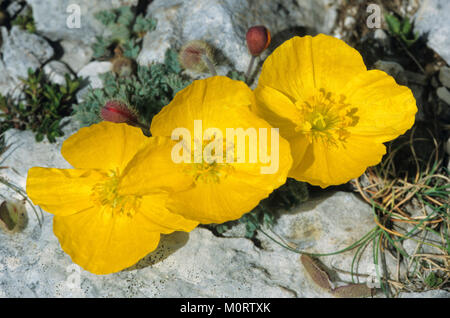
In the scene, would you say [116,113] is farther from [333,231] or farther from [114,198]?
[333,231]

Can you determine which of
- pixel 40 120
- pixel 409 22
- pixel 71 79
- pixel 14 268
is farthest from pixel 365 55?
pixel 14 268

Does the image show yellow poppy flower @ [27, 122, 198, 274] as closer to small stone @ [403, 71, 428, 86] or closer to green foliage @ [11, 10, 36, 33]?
green foliage @ [11, 10, 36, 33]

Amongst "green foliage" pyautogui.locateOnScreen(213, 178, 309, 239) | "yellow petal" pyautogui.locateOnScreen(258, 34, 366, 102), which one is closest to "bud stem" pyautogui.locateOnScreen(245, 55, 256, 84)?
"yellow petal" pyautogui.locateOnScreen(258, 34, 366, 102)

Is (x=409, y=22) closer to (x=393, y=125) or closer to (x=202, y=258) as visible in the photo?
(x=393, y=125)

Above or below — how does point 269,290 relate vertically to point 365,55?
below

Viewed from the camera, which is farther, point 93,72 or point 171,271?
point 93,72

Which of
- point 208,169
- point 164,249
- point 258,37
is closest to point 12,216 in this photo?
point 164,249

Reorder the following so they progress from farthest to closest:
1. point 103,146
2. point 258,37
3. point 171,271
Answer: point 258,37, point 171,271, point 103,146

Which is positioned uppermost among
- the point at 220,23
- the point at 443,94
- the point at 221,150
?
the point at 220,23

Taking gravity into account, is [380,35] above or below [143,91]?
above
